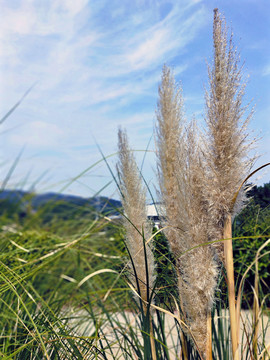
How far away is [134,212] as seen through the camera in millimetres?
1798

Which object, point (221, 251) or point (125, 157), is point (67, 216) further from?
point (221, 251)

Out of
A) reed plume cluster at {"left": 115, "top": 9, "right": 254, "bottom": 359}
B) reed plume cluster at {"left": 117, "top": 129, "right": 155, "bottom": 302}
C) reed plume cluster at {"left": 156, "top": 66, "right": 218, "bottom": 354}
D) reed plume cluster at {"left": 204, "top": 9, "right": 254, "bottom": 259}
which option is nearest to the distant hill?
reed plume cluster at {"left": 117, "top": 129, "right": 155, "bottom": 302}

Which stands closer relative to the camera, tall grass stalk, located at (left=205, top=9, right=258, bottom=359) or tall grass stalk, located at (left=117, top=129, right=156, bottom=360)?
tall grass stalk, located at (left=205, top=9, right=258, bottom=359)

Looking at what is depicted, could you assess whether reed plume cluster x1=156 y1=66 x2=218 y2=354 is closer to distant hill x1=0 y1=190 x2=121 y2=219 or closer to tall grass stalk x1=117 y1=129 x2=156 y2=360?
tall grass stalk x1=117 y1=129 x2=156 y2=360

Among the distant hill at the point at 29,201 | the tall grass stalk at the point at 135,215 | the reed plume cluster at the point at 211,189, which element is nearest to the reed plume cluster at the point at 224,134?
the reed plume cluster at the point at 211,189

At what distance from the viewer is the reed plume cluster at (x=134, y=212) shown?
1.76 m

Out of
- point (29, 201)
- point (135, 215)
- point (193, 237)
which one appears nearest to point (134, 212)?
point (135, 215)

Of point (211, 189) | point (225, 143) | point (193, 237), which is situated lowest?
point (193, 237)

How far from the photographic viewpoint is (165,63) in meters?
2.12

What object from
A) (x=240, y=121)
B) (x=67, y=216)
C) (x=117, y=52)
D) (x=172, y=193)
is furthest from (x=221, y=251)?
(x=117, y=52)

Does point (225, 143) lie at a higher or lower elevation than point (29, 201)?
higher

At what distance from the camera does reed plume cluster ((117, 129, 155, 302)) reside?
5.78ft

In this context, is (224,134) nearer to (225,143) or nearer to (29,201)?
(225,143)

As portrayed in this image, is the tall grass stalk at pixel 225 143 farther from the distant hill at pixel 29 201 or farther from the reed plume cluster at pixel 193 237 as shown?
the distant hill at pixel 29 201
